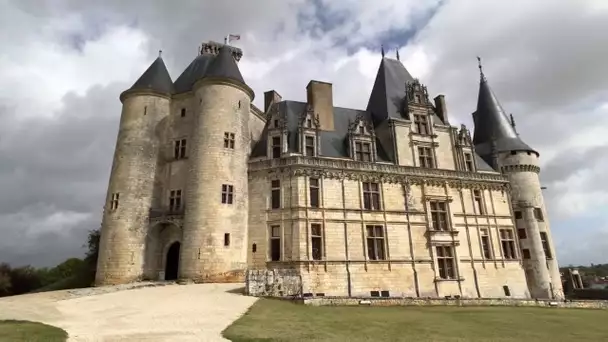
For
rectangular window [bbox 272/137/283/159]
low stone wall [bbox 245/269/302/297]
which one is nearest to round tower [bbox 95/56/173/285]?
rectangular window [bbox 272/137/283/159]

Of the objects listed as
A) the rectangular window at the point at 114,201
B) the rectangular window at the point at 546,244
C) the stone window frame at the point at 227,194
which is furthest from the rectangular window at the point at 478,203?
the rectangular window at the point at 114,201

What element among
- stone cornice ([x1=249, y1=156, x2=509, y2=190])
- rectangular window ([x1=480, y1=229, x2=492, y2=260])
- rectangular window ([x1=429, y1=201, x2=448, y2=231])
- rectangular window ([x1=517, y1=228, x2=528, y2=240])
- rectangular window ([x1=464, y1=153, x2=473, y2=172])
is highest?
rectangular window ([x1=464, y1=153, x2=473, y2=172])

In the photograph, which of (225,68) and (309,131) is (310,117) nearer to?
(309,131)

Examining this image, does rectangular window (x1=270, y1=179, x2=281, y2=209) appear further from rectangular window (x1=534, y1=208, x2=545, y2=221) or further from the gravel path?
rectangular window (x1=534, y1=208, x2=545, y2=221)

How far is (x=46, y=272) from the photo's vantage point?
53844 millimetres

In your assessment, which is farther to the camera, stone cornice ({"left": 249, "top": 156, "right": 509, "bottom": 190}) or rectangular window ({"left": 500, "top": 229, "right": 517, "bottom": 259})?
rectangular window ({"left": 500, "top": 229, "right": 517, "bottom": 259})

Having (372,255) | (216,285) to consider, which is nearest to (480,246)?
(372,255)

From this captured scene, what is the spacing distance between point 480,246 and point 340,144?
1188 cm

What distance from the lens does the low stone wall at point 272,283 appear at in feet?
53.0

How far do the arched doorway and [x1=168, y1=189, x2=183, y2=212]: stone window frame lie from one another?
2144mm

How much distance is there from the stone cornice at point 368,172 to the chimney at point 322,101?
4085 mm

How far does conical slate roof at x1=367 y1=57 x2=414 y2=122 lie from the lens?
2772cm

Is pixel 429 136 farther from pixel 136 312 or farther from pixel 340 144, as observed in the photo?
pixel 136 312

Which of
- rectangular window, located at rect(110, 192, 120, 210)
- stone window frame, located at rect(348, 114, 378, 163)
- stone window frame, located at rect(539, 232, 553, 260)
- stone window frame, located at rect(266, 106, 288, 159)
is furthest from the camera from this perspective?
stone window frame, located at rect(539, 232, 553, 260)
